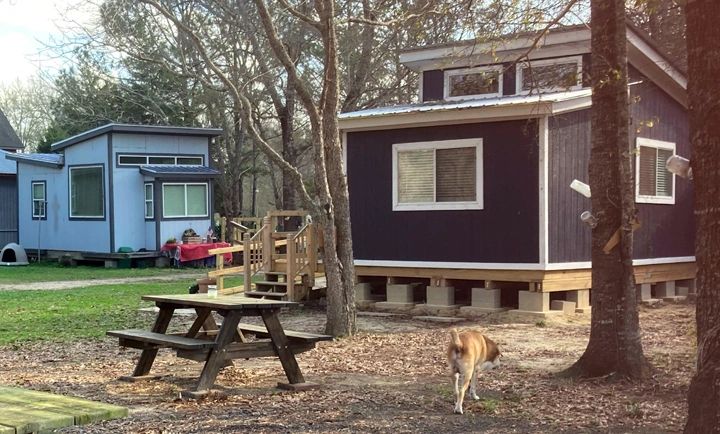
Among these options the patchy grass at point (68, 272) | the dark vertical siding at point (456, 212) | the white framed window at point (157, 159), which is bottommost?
the patchy grass at point (68, 272)

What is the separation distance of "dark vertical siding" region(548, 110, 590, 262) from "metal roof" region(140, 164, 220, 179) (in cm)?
1469

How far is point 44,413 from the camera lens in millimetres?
4406

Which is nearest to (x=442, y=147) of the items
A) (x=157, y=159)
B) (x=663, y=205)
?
(x=663, y=205)

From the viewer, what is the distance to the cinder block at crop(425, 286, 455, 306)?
13.6 metres

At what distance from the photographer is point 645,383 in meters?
7.62

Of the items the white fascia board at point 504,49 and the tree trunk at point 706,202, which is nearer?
the tree trunk at point 706,202

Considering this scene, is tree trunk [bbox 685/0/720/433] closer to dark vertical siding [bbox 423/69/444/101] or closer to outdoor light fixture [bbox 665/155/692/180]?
outdoor light fixture [bbox 665/155/692/180]

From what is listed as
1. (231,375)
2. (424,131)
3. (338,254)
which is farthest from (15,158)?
(231,375)

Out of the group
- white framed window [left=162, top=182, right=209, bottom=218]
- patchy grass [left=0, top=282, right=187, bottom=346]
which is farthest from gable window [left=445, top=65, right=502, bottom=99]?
white framed window [left=162, top=182, right=209, bottom=218]

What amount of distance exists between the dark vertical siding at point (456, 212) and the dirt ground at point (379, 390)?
90.0 inches

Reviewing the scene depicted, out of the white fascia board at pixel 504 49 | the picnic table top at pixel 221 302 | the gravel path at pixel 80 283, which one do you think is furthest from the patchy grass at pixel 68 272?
the picnic table top at pixel 221 302

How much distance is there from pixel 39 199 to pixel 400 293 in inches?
701

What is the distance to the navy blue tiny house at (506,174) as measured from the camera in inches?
512

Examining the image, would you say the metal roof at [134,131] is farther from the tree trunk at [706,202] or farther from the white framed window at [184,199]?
the tree trunk at [706,202]
